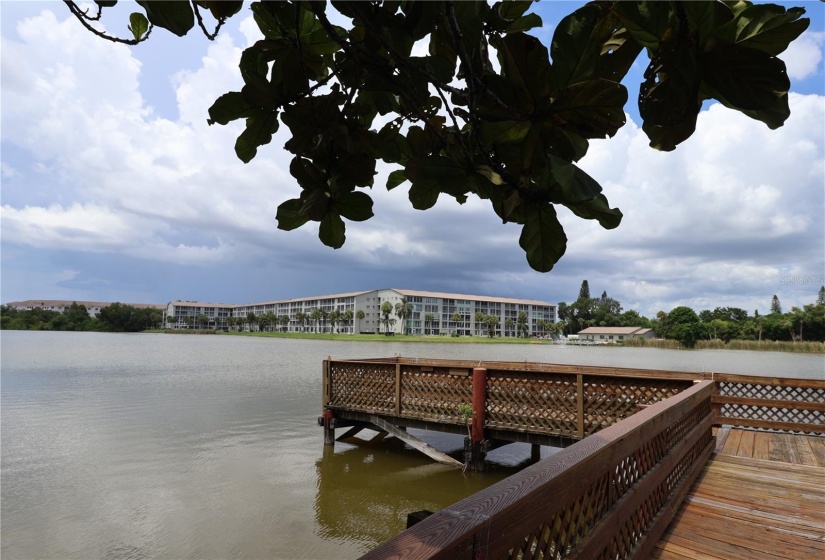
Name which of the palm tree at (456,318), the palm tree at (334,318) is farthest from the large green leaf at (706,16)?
the palm tree at (456,318)

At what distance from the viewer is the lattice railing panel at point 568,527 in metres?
1.64

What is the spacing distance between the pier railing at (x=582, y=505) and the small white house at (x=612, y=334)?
108m

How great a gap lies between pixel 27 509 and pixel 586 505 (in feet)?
38.3

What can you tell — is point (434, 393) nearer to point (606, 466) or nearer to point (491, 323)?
point (606, 466)

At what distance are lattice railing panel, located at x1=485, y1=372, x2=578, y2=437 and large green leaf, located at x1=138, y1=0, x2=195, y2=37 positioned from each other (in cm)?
896

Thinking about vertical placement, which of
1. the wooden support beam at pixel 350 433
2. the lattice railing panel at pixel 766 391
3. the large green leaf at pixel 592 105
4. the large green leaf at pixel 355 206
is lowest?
the wooden support beam at pixel 350 433

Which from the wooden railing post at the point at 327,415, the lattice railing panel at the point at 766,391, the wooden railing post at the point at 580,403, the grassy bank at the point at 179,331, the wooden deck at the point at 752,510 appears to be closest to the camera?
the wooden deck at the point at 752,510

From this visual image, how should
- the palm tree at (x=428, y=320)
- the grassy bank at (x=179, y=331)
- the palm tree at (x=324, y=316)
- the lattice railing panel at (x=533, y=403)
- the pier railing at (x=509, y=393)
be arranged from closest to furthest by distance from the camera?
1. the pier railing at (x=509, y=393)
2. the lattice railing panel at (x=533, y=403)
3. the palm tree at (x=428, y=320)
4. the palm tree at (x=324, y=316)
5. the grassy bank at (x=179, y=331)

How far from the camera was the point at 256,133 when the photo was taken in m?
1.18

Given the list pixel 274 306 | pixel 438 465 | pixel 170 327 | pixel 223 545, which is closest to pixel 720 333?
pixel 438 465

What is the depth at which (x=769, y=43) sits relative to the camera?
69cm

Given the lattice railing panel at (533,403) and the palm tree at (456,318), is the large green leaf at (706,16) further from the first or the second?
the palm tree at (456,318)

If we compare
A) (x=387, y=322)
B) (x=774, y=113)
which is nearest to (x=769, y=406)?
(x=774, y=113)

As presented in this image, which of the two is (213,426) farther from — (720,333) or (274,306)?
(274,306)
